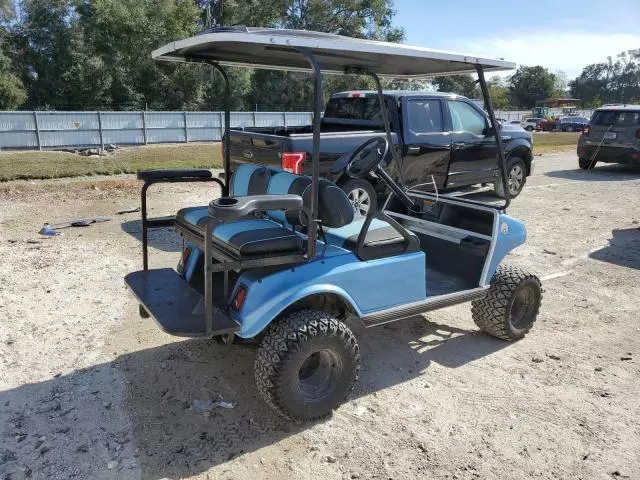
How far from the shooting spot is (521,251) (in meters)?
6.77

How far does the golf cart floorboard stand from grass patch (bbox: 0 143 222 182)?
29.8 ft

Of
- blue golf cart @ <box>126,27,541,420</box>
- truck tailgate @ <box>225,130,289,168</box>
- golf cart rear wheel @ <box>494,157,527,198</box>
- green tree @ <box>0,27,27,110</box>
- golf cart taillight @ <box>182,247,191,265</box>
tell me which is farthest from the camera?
green tree @ <box>0,27,27,110</box>

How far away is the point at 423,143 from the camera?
7.80 meters

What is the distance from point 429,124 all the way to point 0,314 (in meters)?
5.92

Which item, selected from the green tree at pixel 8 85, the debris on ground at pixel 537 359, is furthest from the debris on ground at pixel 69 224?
the green tree at pixel 8 85

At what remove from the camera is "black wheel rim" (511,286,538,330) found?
4348 mm

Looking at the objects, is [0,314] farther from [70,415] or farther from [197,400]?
[197,400]

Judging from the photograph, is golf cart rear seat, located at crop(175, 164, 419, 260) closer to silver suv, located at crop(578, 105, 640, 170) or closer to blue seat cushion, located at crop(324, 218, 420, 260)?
blue seat cushion, located at crop(324, 218, 420, 260)

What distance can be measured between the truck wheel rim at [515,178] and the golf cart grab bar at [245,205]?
7933 millimetres

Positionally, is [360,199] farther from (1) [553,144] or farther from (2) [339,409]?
(1) [553,144]

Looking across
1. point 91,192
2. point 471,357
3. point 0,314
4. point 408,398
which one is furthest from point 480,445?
point 91,192

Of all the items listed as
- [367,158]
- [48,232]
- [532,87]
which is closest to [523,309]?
[367,158]

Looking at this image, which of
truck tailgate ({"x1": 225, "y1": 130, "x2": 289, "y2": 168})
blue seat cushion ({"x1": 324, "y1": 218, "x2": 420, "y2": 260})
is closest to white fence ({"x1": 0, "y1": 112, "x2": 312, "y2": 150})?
truck tailgate ({"x1": 225, "y1": 130, "x2": 289, "y2": 168})

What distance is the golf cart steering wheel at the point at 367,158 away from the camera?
11.6 ft
